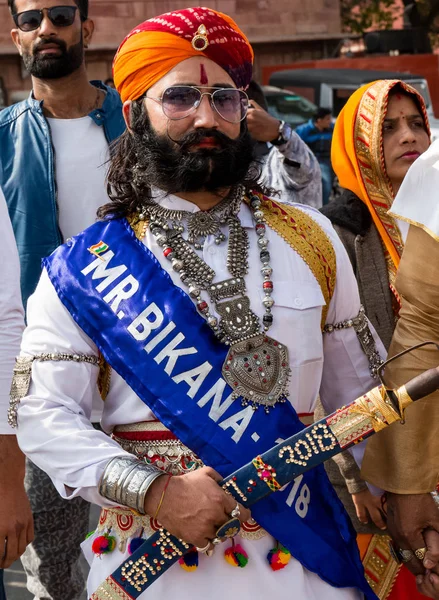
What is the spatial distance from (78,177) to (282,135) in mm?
1295

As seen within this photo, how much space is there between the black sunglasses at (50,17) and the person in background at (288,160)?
1.04 meters

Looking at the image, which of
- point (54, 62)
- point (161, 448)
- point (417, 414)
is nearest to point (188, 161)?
point (161, 448)

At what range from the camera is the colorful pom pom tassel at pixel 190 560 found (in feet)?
8.18

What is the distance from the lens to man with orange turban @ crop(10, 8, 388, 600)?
2.44m

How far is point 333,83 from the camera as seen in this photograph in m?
14.9

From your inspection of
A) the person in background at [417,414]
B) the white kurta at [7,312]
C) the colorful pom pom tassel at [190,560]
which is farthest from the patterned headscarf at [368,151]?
the colorful pom pom tassel at [190,560]

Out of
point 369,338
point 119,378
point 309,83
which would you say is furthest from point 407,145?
point 309,83

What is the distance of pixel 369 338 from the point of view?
285 cm

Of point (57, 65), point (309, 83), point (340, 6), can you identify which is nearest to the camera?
point (57, 65)

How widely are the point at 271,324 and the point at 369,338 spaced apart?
1.29ft

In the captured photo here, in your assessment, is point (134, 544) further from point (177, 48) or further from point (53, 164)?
point (53, 164)

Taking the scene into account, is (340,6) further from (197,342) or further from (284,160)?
(197,342)

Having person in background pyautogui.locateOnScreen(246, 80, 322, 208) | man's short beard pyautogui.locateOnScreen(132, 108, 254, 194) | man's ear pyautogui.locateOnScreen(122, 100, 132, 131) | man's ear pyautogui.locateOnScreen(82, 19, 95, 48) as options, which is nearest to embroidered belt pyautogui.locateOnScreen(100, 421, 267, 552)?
man's short beard pyautogui.locateOnScreen(132, 108, 254, 194)

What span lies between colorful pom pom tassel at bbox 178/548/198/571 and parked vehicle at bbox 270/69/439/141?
1178 centimetres
